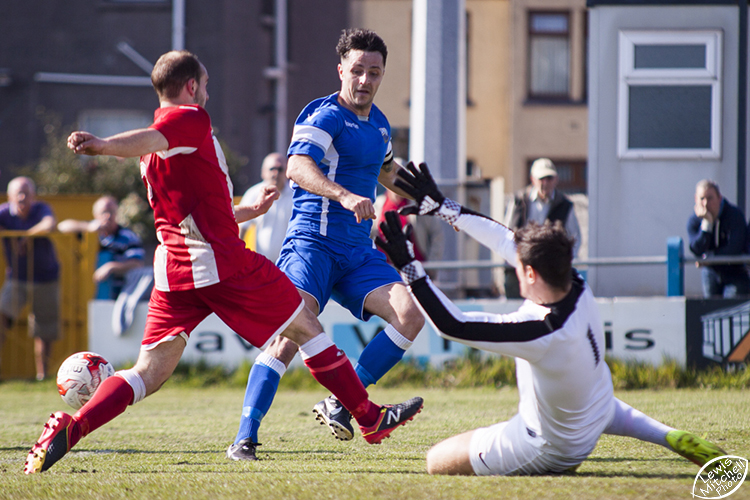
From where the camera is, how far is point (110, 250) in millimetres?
10547

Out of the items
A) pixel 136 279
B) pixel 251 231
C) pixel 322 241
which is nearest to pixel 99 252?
pixel 136 279

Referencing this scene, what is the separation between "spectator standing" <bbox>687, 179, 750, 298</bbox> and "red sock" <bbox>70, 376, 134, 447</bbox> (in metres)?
6.41

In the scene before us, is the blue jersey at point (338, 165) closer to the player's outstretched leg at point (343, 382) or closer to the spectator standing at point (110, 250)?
the player's outstretched leg at point (343, 382)

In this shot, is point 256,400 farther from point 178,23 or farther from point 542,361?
point 178,23

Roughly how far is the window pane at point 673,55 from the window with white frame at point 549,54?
43.6 feet

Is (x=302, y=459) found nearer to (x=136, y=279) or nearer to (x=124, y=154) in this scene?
(x=124, y=154)

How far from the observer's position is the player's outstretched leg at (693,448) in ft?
12.1

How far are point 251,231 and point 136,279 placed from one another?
4.80 feet

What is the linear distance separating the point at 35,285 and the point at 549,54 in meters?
17.3

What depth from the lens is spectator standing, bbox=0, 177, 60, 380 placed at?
10.5 metres

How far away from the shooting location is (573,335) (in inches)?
138

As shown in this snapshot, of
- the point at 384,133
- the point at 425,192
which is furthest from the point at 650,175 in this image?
the point at 425,192

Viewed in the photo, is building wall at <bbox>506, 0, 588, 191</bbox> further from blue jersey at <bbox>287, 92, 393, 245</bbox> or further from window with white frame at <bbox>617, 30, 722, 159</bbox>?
blue jersey at <bbox>287, 92, 393, 245</bbox>


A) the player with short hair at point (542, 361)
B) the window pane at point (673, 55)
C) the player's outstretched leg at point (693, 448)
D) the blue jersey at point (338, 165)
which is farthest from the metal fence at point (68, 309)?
the player's outstretched leg at point (693, 448)
